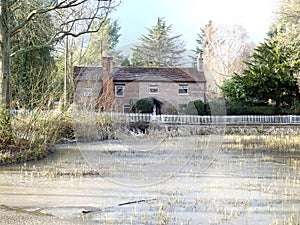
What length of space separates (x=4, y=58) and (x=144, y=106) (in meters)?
11.5

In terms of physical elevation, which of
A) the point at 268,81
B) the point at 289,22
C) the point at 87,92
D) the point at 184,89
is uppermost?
the point at 289,22

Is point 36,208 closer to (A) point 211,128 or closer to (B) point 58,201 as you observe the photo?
(B) point 58,201

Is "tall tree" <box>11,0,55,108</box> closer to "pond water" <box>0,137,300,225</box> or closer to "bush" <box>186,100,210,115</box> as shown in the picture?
"bush" <box>186,100,210,115</box>

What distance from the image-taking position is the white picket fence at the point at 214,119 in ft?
77.5

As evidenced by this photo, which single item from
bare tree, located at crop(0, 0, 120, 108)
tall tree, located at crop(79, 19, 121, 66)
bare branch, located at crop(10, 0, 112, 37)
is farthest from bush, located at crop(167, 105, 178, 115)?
bare branch, located at crop(10, 0, 112, 37)

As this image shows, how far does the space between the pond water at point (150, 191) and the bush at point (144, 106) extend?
1094cm

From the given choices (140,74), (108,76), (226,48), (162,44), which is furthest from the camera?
(226,48)

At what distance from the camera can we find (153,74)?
21.5 m

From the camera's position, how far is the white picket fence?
23.6 metres

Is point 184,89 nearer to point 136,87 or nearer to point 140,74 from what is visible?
point 136,87

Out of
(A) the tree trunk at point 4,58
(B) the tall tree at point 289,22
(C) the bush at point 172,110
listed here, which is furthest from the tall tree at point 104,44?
(A) the tree trunk at point 4,58

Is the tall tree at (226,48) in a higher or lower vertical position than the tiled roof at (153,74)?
higher

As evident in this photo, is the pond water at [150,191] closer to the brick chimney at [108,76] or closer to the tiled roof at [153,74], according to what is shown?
the tiled roof at [153,74]

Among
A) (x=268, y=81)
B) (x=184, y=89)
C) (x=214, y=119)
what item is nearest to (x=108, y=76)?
(x=214, y=119)
